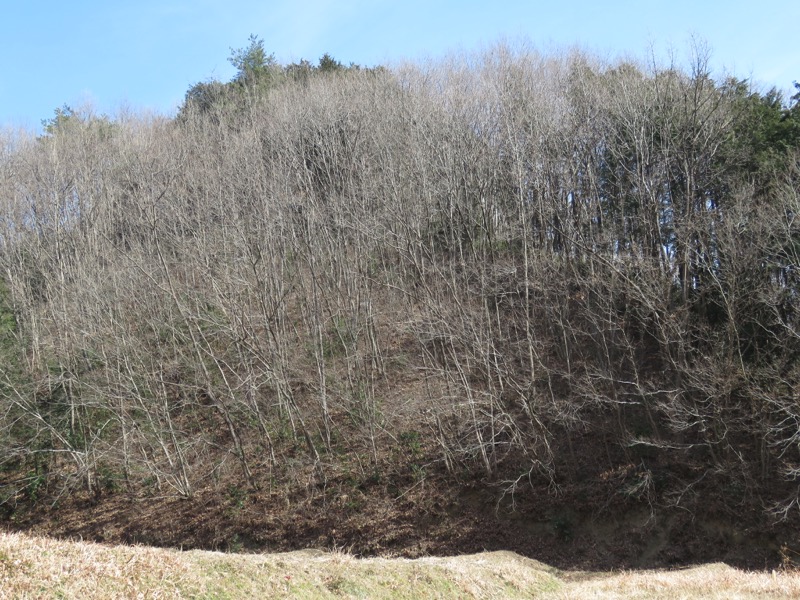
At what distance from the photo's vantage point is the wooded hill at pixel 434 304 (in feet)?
56.4

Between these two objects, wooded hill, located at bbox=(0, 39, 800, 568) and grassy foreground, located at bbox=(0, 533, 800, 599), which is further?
wooded hill, located at bbox=(0, 39, 800, 568)

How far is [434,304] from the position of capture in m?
19.6

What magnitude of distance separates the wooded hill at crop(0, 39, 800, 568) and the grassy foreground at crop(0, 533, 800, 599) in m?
5.31

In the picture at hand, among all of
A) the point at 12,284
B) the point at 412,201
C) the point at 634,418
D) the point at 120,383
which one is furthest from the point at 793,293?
the point at 12,284

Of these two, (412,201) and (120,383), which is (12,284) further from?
(412,201)

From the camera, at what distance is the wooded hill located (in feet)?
56.4

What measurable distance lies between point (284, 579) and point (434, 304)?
12282 mm

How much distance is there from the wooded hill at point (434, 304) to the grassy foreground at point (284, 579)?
209 inches

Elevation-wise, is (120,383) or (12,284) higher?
(12,284)

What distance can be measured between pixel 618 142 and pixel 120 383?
17854 mm

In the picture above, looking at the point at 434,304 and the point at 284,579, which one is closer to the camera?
the point at 284,579

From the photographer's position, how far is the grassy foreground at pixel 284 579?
6.27 meters

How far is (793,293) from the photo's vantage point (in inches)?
616

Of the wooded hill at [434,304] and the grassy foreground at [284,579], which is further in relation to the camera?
the wooded hill at [434,304]
